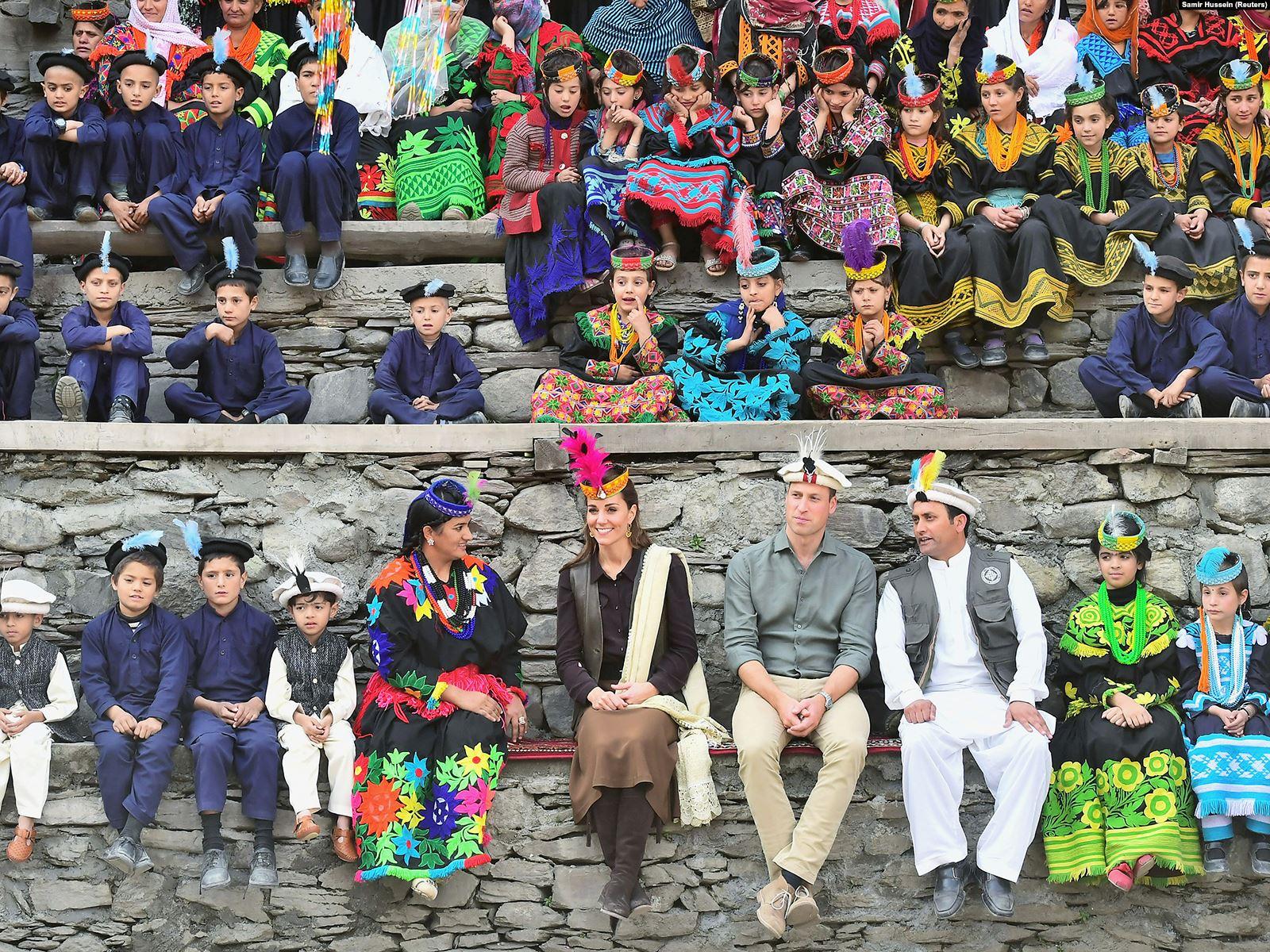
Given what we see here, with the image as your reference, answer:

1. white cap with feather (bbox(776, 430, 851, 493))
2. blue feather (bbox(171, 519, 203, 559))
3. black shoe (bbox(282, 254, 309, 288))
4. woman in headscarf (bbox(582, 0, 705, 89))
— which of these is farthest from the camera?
woman in headscarf (bbox(582, 0, 705, 89))

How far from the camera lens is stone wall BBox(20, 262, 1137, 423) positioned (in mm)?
7215

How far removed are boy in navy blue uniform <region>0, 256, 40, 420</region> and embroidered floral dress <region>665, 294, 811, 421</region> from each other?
8.96 feet

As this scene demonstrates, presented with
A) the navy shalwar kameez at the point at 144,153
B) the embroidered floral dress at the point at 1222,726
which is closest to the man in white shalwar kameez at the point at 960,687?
the embroidered floral dress at the point at 1222,726

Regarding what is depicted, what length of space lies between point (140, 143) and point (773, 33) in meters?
3.32

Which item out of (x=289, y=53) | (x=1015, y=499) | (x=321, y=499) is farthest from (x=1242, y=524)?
(x=289, y=53)

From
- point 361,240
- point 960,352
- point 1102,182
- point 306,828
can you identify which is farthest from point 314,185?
point 1102,182

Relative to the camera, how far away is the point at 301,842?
535cm

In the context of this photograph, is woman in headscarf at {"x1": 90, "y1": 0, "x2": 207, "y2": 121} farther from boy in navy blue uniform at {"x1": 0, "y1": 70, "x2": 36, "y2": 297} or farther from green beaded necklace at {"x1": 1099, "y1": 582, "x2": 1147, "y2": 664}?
green beaded necklace at {"x1": 1099, "y1": 582, "x2": 1147, "y2": 664}

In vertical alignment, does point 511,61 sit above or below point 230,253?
above

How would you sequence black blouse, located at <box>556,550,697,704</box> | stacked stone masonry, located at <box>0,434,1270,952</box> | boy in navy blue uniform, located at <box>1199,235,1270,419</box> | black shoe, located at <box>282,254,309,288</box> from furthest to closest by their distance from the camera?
black shoe, located at <box>282,254,309,288</box> → boy in navy blue uniform, located at <box>1199,235,1270,419</box> → black blouse, located at <box>556,550,697,704</box> → stacked stone masonry, located at <box>0,434,1270,952</box>

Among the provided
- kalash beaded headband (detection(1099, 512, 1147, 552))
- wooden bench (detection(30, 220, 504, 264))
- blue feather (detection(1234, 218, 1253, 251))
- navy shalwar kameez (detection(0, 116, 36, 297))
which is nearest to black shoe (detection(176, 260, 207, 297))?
wooden bench (detection(30, 220, 504, 264))

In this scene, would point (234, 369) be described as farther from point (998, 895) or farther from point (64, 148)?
point (998, 895)

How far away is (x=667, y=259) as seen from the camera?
7.16 metres

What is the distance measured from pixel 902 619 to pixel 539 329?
250 cm
